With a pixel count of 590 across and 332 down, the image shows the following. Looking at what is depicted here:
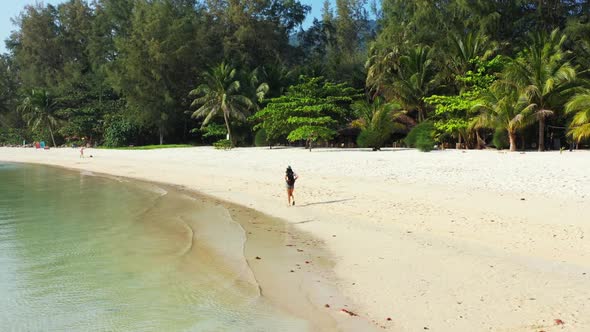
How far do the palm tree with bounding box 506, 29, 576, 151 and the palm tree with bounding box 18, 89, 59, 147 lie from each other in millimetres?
53506

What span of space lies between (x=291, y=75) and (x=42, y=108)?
34.8 m

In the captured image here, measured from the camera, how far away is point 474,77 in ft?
101

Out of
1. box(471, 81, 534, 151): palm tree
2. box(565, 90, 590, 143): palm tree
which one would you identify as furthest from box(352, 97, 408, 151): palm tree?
box(565, 90, 590, 143): palm tree

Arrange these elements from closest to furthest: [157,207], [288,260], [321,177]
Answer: [288,260], [157,207], [321,177]

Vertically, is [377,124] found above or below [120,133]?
above

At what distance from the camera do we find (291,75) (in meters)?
42.2

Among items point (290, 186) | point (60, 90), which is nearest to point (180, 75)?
point (60, 90)

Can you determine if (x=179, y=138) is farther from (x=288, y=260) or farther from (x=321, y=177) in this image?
(x=288, y=260)

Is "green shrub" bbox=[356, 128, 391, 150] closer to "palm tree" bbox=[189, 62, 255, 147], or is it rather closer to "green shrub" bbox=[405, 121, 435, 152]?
"green shrub" bbox=[405, 121, 435, 152]

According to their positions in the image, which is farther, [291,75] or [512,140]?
[291,75]

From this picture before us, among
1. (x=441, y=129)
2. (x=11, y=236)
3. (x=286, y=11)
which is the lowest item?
(x=11, y=236)

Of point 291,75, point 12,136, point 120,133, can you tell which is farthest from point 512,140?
point 12,136

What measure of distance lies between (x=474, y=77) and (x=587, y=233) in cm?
2456

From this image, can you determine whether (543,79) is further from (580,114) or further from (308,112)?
(308,112)
